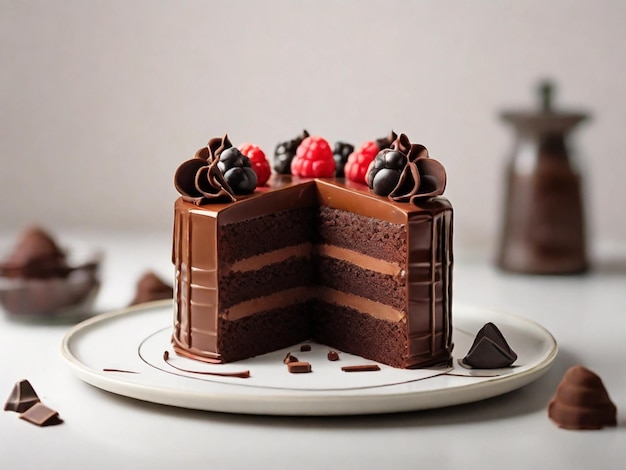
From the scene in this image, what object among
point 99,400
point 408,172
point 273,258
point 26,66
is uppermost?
point 26,66

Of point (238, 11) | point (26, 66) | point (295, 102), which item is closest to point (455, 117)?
point (295, 102)

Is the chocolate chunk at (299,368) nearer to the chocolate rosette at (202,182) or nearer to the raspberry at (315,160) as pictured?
the chocolate rosette at (202,182)

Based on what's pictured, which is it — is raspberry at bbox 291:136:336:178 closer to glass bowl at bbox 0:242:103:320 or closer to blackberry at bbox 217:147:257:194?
blackberry at bbox 217:147:257:194

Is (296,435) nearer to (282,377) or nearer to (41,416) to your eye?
(282,377)

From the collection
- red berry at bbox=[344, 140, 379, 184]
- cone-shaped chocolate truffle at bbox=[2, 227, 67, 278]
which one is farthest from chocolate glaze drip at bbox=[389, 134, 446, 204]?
cone-shaped chocolate truffle at bbox=[2, 227, 67, 278]

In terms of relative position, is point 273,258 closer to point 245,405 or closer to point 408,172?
point 408,172

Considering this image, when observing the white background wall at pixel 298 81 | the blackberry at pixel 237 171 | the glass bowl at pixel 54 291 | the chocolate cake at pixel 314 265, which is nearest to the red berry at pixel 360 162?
the chocolate cake at pixel 314 265

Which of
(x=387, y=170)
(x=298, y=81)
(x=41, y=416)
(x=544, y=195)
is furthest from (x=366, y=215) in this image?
(x=298, y=81)
